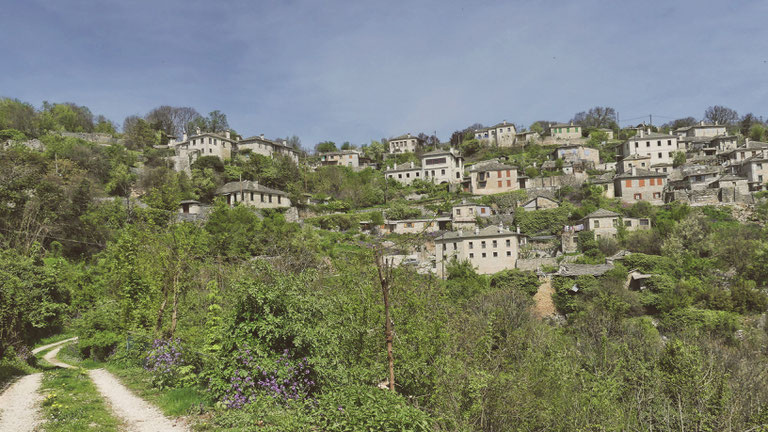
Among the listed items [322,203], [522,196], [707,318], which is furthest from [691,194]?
[322,203]

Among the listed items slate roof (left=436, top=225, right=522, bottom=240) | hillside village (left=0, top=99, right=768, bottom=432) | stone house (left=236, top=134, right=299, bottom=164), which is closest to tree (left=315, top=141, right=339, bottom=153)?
hillside village (left=0, top=99, right=768, bottom=432)

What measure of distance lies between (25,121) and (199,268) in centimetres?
7636

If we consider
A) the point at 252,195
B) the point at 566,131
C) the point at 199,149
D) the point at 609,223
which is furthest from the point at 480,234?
the point at 566,131

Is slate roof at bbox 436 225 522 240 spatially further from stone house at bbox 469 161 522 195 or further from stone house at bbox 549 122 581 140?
stone house at bbox 549 122 581 140

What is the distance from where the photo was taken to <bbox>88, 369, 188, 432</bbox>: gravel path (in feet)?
25.8

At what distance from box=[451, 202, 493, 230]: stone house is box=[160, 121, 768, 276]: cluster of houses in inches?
4.7

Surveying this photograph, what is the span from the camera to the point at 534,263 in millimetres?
42250

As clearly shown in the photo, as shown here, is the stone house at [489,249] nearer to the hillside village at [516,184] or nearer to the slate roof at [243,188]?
the hillside village at [516,184]

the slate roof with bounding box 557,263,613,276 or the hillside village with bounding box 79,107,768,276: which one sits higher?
the hillside village with bounding box 79,107,768,276

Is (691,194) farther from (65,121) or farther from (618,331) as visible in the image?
(65,121)

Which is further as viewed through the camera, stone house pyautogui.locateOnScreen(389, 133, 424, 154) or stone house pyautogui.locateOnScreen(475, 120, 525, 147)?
stone house pyautogui.locateOnScreen(389, 133, 424, 154)

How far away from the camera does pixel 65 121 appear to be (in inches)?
3187

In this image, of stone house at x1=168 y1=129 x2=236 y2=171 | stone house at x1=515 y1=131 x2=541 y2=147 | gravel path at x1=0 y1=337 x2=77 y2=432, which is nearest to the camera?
gravel path at x1=0 y1=337 x2=77 y2=432

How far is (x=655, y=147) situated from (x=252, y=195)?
197 feet
